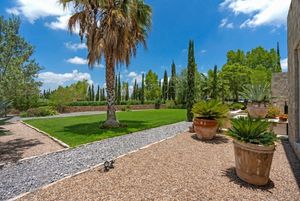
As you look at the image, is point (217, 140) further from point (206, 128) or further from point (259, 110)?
point (259, 110)

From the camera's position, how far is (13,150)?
6.04 meters

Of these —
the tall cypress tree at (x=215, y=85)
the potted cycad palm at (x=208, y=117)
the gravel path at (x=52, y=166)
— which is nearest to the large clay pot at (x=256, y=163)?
the potted cycad palm at (x=208, y=117)

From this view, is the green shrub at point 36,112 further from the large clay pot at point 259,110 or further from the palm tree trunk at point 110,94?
the large clay pot at point 259,110

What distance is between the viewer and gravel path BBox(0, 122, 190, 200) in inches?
140

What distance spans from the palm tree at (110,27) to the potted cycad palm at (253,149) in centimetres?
694

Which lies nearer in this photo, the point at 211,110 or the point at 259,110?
the point at 211,110

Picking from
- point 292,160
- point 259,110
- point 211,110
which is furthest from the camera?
point 259,110

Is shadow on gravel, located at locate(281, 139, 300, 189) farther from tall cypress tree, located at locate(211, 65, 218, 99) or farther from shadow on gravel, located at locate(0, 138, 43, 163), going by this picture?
tall cypress tree, located at locate(211, 65, 218, 99)

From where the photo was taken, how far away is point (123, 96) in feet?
149

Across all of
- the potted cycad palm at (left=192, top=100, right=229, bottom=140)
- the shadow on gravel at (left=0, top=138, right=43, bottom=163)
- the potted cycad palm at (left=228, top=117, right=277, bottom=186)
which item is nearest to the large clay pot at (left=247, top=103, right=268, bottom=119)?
the potted cycad palm at (left=192, top=100, right=229, bottom=140)

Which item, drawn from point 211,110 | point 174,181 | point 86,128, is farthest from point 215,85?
point 174,181

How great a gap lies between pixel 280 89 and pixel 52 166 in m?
13.6

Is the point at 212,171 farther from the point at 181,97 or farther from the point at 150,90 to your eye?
the point at 150,90

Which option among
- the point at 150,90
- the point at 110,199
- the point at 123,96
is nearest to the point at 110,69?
the point at 110,199
